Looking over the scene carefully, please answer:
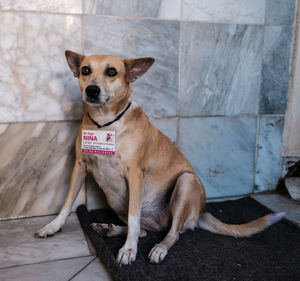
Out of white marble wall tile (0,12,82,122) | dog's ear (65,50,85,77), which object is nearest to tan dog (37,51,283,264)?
dog's ear (65,50,85,77)

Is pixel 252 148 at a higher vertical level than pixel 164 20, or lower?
lower

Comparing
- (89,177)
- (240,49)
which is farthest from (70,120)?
(240,49)

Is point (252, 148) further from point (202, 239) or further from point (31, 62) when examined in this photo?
point (31, 62)

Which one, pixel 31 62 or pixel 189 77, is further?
pixel 189 77

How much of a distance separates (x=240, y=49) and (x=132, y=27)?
1.00m

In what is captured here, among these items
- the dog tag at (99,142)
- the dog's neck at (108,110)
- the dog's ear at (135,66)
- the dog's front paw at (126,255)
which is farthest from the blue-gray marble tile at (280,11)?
the dog's front paw at (126,255)

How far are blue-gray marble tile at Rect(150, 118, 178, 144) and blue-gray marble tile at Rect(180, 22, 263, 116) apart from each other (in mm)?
119

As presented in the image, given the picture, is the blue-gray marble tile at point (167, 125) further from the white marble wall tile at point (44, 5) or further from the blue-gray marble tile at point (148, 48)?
the white marble wall tile at point (44, 5)

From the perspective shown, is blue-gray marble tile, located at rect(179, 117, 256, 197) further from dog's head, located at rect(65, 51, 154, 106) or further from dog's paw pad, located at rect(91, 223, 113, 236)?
dog's paw pad, located at rect(91, 223, 113, 236)

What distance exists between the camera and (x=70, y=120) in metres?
2.67

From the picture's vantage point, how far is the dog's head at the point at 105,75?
6.59 feet

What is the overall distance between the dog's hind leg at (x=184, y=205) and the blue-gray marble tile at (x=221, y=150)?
65cm

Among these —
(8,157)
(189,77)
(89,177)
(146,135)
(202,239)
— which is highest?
(189,77)

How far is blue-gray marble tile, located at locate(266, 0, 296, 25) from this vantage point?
9.94ft
